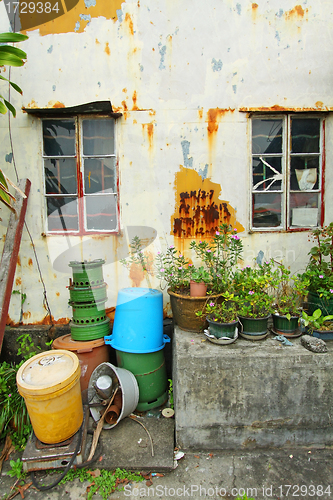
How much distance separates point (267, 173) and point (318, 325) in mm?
2054

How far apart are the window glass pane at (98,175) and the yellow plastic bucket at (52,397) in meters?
2.28

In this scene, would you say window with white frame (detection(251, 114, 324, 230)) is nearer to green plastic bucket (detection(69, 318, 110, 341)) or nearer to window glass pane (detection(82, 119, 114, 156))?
window glass pane (detection(82, 119, 114, 156))

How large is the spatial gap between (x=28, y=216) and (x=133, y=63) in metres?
2.47

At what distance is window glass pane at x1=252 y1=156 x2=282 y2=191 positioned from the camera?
3.87 meters

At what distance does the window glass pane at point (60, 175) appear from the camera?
393 cm

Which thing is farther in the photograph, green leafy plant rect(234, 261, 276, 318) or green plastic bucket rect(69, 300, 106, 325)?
green plastic bucket rect(69, 300, 106, 325)

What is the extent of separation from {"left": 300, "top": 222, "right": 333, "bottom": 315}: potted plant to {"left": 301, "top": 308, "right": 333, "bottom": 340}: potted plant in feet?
0.49

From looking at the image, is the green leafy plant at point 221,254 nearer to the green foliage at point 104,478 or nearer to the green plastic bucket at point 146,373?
the green plastic bucket at point 146,373

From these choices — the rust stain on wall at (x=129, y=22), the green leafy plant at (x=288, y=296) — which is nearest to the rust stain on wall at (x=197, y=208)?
the green leafy plant at (x=288, y=296)

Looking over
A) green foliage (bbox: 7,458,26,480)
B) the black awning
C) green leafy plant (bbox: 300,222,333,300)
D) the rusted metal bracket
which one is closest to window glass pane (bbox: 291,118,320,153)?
green leafy plant (bbox: 300,222,333,300)

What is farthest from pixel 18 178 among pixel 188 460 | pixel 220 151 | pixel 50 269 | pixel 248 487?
pixel 248 487

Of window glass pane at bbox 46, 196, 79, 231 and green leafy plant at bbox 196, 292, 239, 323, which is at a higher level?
window glass pane at bbox 46, 196, 79, 231

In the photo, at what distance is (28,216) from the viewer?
12.8ft

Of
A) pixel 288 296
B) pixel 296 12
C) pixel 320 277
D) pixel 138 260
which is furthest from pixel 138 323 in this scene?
pixel 296 12
